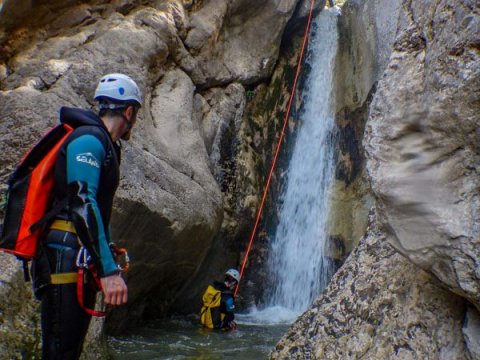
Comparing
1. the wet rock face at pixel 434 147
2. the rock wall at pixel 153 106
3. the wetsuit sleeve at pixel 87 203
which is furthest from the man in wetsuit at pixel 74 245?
the rock wall at pixel 153 106

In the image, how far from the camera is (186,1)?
28.6 feet

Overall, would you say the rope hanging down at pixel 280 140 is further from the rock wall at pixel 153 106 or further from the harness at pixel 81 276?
the harness at pixel 81 276

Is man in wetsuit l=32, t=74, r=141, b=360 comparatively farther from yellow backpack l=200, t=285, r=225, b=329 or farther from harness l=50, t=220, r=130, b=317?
yellow backpack l=200, t=285, r=225, b=329

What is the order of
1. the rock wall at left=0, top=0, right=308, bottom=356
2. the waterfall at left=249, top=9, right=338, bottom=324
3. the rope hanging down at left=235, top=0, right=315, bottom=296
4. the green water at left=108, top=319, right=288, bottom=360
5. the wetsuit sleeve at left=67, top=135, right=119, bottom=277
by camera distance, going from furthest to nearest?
the waterfall at left=249, top=9, right=338, bottom=324
the rope hanging down at left=235, top=0, right=315, bottom=296
the rock wall at left=0, top=0, right=308, bottom=356
the green water at left=108, top=319, right=288, bottom=360
the wetsuit sleeve at left=67, top=135, right=119, bottom=277

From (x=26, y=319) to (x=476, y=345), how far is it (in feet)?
9.84

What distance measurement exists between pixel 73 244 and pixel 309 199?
25.1 feet

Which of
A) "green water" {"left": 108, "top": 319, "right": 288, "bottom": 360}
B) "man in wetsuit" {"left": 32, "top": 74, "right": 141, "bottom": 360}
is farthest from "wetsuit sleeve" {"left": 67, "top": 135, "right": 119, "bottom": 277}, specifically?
"green water" {"left": 108, "top": 319, "right": 288, "bottom": 360}

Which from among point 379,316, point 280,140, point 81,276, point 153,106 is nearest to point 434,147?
point 379,316

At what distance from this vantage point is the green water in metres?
5.59

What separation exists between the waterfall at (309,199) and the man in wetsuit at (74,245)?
658cm

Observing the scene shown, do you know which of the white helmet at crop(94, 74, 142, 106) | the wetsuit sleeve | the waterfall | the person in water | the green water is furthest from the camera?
the waterfall

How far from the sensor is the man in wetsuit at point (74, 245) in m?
2.38

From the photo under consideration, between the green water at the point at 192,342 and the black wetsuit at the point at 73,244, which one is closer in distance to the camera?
the black wetsuit at the point at 73,244

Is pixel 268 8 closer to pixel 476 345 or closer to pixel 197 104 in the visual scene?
pixel 197 104
